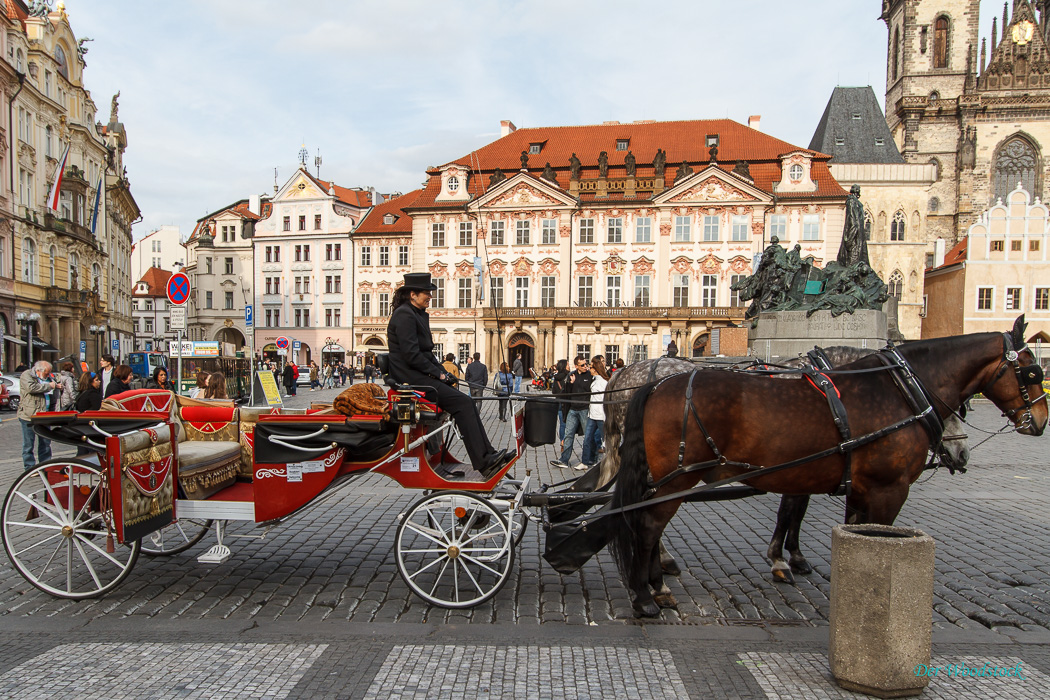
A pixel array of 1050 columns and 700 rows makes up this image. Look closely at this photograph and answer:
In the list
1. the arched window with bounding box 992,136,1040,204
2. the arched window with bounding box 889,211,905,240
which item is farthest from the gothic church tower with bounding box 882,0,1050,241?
the arched window with bounding box 889,211,905,240

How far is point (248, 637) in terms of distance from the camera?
14.9 ft

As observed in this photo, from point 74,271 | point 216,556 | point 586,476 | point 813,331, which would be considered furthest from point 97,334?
point 586,476

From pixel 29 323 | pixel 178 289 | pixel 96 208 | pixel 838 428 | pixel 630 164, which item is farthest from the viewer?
pixel 630 164

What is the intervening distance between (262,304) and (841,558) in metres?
58.7

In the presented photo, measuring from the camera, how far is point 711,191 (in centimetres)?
4653

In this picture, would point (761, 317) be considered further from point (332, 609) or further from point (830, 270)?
point (332, 609)

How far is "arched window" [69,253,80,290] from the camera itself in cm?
4281

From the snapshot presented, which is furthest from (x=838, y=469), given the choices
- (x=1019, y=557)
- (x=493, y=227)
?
(x=493, y=227)

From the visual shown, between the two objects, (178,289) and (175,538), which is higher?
(178,289)

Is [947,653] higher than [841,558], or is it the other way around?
[841,558]

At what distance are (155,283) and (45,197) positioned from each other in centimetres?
4907

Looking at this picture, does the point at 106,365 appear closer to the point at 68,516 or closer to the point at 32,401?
the point at 32,401

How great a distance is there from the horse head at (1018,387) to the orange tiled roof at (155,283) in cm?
9067

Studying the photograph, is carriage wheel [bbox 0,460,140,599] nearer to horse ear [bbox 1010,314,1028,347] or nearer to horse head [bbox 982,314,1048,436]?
horse head [bbox 982,314,1048,436]
